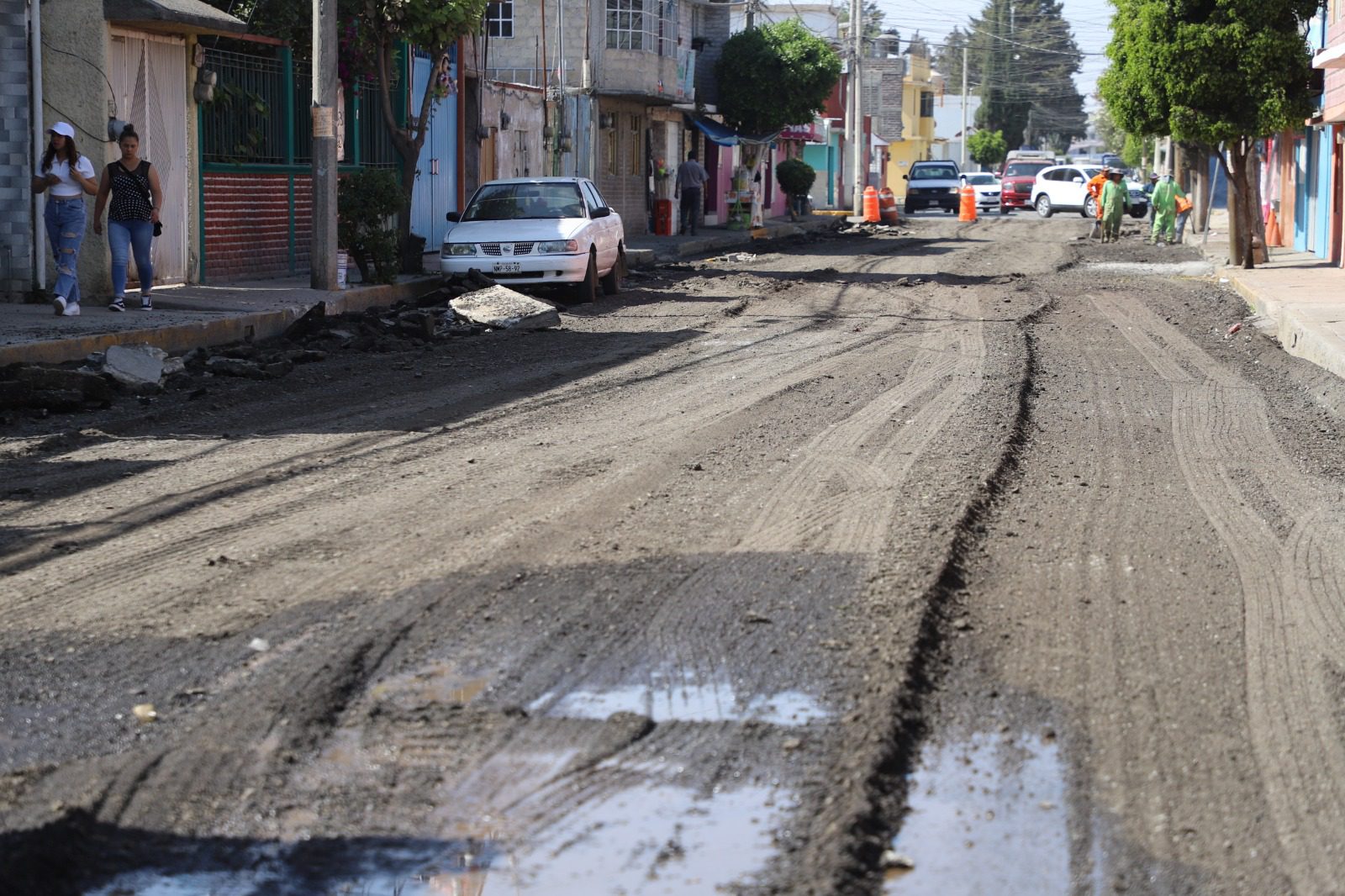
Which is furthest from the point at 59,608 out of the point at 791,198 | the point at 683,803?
the point at 791,198

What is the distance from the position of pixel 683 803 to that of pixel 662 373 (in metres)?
9.34

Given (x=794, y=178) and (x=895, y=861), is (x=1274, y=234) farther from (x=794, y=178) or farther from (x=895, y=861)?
(x=895, y=861)

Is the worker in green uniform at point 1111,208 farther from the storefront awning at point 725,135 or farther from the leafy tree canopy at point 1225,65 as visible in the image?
the storefront awning at point 725,135

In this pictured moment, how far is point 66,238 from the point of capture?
579 inches

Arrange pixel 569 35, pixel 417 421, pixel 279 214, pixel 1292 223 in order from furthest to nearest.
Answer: pixel 569 35, pixel 1292 223, pixel 279 214, pixel 417 421

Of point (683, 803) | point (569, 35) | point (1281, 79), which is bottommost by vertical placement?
point (683, 803)

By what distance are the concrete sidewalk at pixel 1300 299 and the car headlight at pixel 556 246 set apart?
826 cm

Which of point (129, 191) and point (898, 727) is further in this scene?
point (129, 191)

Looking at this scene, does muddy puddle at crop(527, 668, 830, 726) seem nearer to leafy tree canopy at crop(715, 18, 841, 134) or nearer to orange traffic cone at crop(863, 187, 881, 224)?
leafy tree canopy at crop(715, 18, 841, 134)

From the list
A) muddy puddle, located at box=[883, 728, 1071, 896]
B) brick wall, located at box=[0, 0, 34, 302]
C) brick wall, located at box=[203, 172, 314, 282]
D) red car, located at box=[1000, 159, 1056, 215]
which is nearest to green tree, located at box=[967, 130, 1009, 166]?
red car, located at box=[1000, 159, 1056, 215]

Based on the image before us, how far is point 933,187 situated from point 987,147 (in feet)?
183

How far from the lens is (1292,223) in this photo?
35250 millimetres

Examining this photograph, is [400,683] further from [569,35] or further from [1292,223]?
[569,35]

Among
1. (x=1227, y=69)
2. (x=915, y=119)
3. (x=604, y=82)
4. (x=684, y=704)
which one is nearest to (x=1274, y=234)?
(x=1227, y=69)
